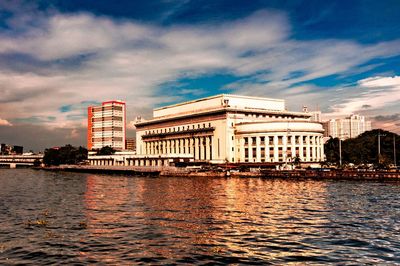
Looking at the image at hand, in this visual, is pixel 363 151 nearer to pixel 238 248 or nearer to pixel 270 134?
pixel 270 134

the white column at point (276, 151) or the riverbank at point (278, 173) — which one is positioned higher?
the white column at point (276, 151)

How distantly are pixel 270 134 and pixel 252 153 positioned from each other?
1235cm

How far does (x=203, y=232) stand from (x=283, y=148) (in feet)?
446

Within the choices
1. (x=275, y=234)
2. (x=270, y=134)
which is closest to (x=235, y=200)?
(x=275, y=234)

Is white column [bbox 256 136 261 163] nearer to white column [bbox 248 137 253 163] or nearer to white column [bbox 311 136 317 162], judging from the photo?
white column [bbox 248 137 253 163]

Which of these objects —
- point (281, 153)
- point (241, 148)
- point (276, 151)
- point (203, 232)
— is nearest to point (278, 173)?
point (281, 153)

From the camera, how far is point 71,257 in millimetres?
32406

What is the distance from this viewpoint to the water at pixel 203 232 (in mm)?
32156

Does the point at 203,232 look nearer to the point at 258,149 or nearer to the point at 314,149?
the point at 258,149

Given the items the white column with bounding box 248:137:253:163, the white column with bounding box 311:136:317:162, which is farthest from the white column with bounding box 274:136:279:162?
the white column with bounding box 311:136:317:162

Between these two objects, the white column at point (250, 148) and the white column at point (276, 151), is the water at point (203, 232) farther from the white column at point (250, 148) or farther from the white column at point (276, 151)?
the white column at point (250, 148)

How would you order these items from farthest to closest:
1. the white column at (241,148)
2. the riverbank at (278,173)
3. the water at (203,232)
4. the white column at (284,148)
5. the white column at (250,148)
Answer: the white column at (241,148)
the white column at (250,148)
the white column at (284,148)
the riverbank at (278,173)
the water at (203,232)

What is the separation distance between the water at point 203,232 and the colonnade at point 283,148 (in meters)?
108

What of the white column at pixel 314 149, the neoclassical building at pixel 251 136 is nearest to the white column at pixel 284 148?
the neoclassical building at pixel 251 136
